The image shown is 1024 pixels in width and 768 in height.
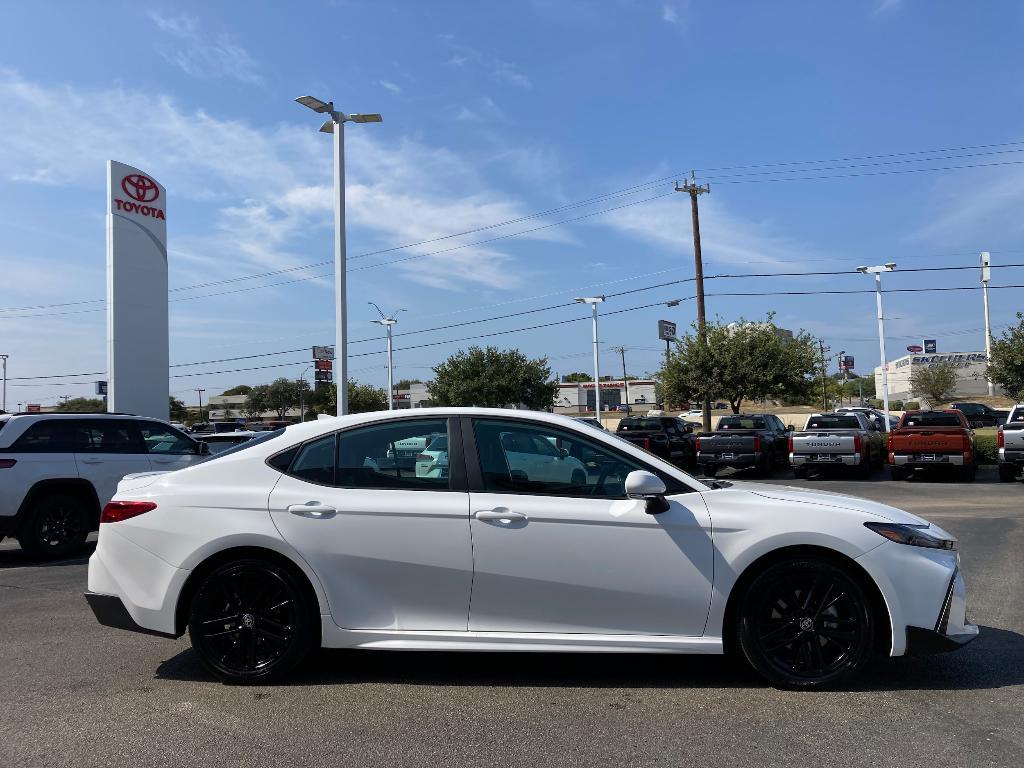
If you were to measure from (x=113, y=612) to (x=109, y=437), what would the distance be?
6.31 m

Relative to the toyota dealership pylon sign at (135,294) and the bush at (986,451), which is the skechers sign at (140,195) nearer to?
the toyota dealership pylon sign at (135,294)

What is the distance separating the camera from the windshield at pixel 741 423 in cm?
2364

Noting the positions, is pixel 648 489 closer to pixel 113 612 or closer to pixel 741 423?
pixel 113 612

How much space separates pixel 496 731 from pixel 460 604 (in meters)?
Result: 0.75

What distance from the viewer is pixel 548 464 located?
4.78 m

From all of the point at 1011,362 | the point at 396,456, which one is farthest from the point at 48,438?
the point at 1011,362

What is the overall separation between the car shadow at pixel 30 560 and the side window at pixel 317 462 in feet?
19.6

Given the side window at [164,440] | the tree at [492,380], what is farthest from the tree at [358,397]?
the side window at [164,440]

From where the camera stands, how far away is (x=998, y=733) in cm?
396

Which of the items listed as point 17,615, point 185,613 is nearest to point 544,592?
point 185,613

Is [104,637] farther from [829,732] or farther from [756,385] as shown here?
[756,385]

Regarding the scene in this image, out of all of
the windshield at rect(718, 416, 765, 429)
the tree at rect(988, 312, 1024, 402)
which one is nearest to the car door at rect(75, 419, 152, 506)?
the windshield at rect(718, 416, 765, 429)

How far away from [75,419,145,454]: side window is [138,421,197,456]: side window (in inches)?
4.4

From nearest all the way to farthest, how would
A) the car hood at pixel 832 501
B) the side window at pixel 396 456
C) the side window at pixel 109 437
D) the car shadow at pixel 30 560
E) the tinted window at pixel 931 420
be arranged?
the car hood at pixel 832 501
the side window at pixel 396 456
the car shadow at pixel 30 560
the side window at pixel 109 437
the tinted window at pixel 931 420
